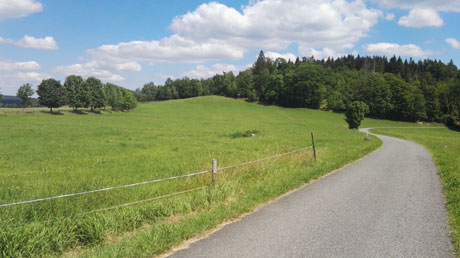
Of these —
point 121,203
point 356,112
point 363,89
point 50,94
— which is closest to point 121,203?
point 121,203

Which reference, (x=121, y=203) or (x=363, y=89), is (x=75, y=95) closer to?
(x=121, y=203)

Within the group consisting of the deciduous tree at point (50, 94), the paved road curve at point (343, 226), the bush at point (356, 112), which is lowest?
the paved road curve at point (343, 226)

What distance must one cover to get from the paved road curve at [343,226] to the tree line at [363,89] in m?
78.3

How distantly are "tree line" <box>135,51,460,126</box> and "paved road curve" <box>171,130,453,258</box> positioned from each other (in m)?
78.3

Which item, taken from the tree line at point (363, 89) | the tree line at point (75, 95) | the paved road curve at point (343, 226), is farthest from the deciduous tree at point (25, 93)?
the paved road curve at point (343, 226)

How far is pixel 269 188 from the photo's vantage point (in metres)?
9.39

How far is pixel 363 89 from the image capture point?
9806 centimetres

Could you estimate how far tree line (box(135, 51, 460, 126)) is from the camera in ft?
277

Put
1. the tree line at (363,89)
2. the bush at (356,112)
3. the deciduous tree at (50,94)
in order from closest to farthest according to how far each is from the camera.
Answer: the bush at (356,112)
the deciduous tree at (50,94)
the tree line at (363,89)

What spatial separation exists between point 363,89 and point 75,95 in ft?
→ 306

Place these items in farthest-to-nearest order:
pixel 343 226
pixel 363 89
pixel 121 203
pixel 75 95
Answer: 1. pixel 363 89
2. pixel 75 95
3. pixel 121 203
4. pixel 343 226

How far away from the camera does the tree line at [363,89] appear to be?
84.5m

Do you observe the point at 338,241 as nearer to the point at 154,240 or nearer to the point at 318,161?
the point at 154,240

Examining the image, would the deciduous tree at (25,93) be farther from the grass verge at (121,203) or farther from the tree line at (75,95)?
the grass verge at (121,203)
